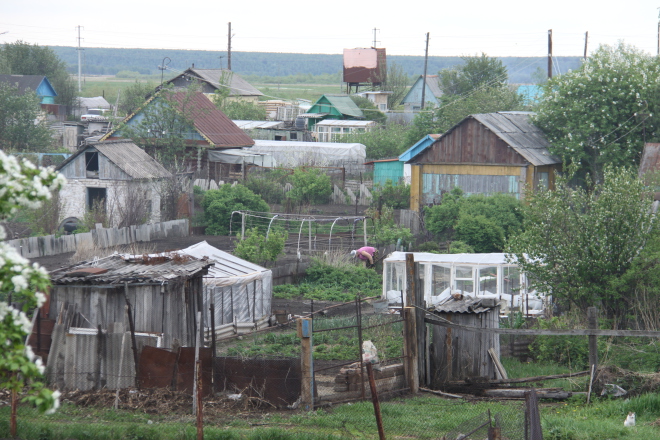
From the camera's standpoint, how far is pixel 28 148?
46469 mm

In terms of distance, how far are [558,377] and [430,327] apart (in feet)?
7.99

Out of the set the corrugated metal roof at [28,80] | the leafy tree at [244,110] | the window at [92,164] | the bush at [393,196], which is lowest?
the bush at [393,196]

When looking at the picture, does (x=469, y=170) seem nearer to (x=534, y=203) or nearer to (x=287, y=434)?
(x=534, y=203)

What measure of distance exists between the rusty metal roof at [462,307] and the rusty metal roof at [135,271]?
4347 mm

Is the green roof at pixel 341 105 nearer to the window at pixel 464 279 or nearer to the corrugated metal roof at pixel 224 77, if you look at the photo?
the corrugated metal roof at pixel 224 77

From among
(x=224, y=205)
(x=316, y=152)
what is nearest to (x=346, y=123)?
(x=316, y=152)

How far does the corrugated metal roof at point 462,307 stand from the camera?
42.5 ft

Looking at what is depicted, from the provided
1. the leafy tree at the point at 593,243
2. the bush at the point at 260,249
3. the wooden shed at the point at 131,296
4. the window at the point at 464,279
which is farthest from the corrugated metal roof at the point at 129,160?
the leafy tree at the point at 593,243

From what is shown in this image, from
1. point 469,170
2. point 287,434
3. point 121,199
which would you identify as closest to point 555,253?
point 287,434

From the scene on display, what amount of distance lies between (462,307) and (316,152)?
35.4 m

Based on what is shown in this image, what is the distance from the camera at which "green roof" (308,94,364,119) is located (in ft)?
217

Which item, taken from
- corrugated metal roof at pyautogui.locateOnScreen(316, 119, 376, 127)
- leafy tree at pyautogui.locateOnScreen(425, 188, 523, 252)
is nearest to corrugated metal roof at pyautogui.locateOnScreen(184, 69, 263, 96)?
corrugated metal roof at pyautogui.locateOnScreen(316, 119, 376, 127)

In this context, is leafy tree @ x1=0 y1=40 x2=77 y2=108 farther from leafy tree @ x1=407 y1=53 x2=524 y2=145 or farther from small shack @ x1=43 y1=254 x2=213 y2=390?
small shack @ x1=43 y1=254 x2=213 y2=390

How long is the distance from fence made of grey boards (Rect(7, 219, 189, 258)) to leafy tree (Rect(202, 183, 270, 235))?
166 cm
